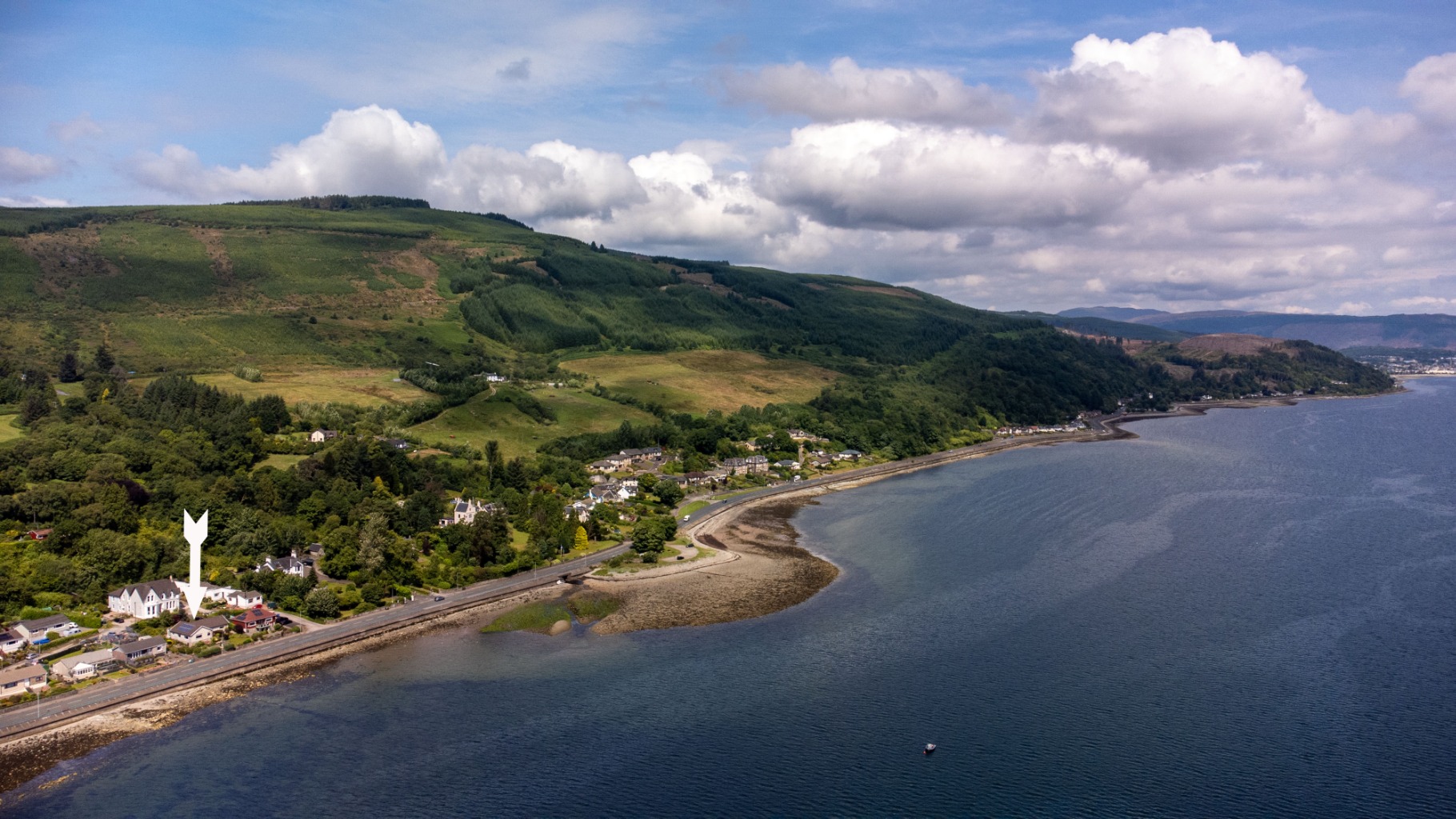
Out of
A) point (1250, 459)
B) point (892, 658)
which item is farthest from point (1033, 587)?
point (1250, 459)

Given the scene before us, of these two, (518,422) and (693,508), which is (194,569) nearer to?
(693,508)

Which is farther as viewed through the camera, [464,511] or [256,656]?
[464,511]

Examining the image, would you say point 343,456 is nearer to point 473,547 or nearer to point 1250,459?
point 473,547

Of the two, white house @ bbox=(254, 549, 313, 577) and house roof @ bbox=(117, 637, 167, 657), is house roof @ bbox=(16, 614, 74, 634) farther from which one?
white house @ bbox=(254, 549, 313, 577)

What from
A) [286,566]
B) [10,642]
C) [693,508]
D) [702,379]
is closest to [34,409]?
[286,566]

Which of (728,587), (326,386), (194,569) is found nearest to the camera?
(194,569)
